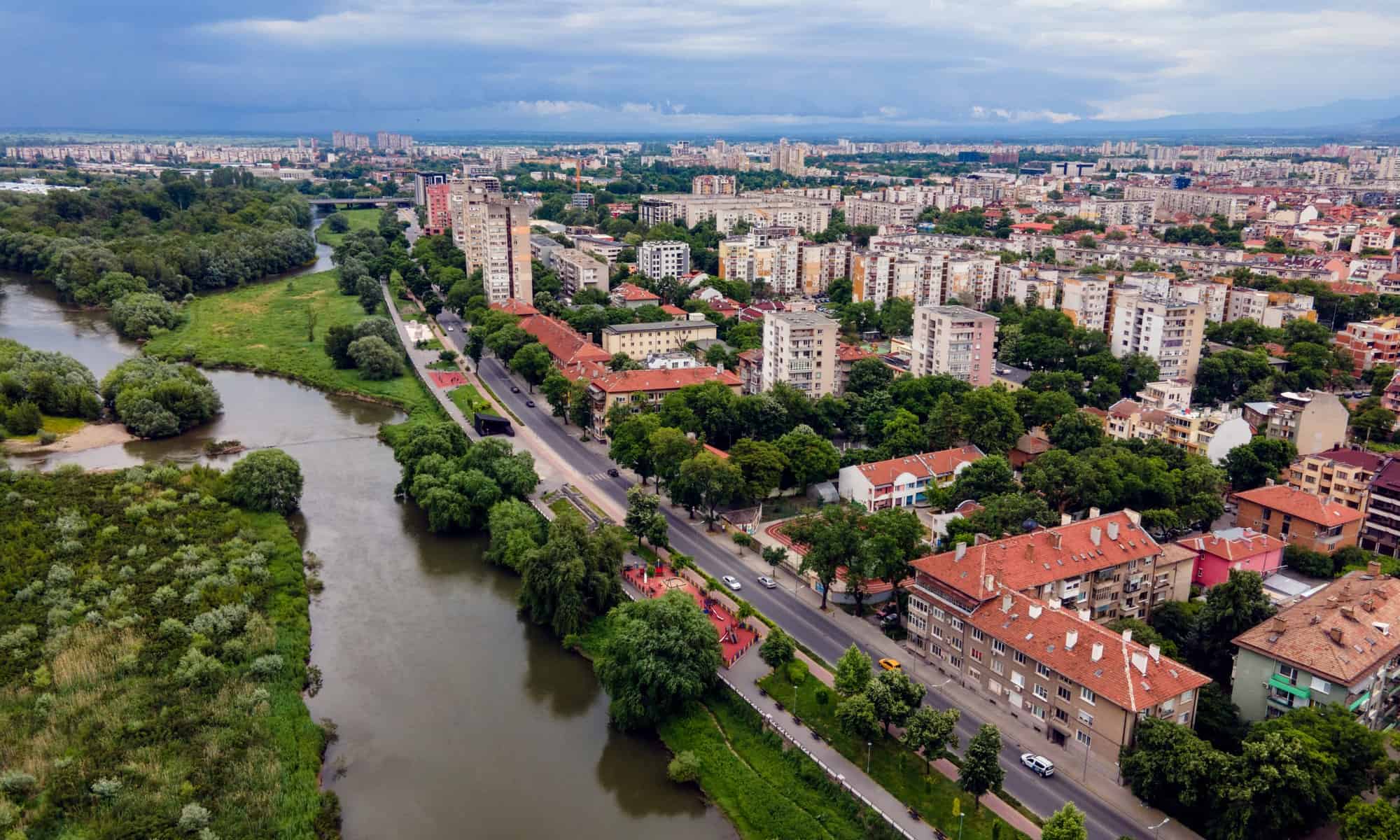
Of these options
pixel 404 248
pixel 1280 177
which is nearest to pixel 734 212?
pixel 404 248

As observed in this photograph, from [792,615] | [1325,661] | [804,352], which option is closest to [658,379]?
[804,352]

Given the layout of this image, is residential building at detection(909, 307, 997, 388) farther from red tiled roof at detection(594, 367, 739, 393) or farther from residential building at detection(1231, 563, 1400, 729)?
residential building at detection(1231, 563, 1400, 729)

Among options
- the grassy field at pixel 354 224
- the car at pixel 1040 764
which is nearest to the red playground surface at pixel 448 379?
the car at pixel 1040 764

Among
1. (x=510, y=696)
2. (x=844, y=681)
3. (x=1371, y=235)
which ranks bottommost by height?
(x=510, y=696)

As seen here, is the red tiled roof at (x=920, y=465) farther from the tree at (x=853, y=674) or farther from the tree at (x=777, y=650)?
the tree at (x=853, y=674)

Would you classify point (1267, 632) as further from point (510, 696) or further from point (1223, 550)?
point (510, 696)

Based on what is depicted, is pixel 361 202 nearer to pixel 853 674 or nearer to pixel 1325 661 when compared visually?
pixel 853 674

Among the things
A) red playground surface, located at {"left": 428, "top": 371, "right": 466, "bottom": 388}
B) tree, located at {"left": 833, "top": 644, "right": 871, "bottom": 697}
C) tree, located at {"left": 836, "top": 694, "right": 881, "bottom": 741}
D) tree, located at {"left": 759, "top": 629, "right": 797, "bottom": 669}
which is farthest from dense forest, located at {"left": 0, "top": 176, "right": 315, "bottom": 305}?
tree, located at {"left": 836, "top": 694, "right": 881, "bottom": 741}
